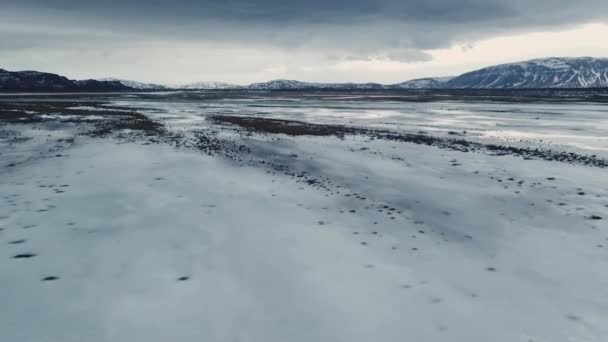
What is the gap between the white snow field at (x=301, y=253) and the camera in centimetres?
618

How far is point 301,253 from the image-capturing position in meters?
8.91

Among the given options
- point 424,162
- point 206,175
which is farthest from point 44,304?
point 424,162

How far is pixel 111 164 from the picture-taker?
59.3ft

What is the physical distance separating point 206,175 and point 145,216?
535 centimetres

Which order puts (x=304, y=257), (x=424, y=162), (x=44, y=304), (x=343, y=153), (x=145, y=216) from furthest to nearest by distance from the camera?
1. (x=343, y=153)
2. (x=424, y=162)
3. (x=145, y=216)
4. (x=304, y=257)
5. (x=44, y=304)

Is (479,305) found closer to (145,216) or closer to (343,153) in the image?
(145,216)

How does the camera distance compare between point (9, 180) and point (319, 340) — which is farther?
point (9, 180)

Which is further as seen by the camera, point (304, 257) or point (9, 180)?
point (9, 180)

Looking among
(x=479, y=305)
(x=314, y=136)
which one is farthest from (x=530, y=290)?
(x=314, y=136)

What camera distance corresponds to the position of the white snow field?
243 inches

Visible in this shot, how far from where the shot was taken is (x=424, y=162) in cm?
1950

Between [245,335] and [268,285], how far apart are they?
1.59 meters

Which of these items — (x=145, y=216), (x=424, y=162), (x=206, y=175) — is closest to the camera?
(x=145, y=216)

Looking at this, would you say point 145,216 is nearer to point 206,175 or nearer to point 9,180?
point 206,175
